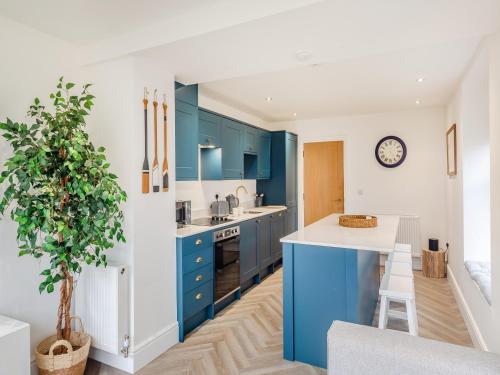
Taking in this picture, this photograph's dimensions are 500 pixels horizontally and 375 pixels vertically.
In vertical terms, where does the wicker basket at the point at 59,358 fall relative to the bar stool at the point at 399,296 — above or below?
below

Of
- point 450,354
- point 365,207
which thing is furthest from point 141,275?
point 365,207

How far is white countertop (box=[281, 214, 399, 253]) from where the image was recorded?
2.22 metres

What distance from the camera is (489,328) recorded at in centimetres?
221

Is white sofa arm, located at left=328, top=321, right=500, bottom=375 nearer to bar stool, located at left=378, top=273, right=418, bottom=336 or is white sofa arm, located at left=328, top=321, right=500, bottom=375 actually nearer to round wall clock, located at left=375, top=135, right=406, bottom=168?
bar stool, located at left=378, top=273, right=418, bottom=336

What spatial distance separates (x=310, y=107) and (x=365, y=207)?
6.14 feet

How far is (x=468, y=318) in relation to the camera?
2.92 meters

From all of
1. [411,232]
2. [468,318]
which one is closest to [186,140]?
[468,318]

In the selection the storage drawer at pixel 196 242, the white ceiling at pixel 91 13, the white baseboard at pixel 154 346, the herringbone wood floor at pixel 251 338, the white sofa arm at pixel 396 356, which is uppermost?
the white ceiling at pixel 91 13

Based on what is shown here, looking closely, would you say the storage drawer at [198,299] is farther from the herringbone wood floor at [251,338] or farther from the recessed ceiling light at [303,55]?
the recessed ceiling light at [303,55]

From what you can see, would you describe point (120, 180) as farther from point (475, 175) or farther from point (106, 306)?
point (475, 175)

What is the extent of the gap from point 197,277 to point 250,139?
92.7 inches

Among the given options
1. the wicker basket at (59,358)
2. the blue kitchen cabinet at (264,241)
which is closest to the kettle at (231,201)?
the blue kitchen cabinet at (264,241)

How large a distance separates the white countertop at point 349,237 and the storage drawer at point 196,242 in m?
0.89

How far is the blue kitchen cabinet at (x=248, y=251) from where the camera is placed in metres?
3.83
